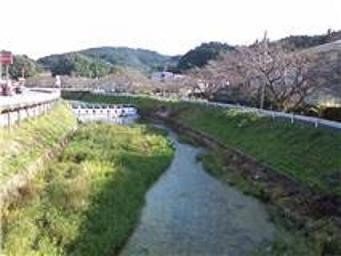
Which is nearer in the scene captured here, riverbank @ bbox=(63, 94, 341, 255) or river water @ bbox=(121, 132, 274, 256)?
river water @ bbox=(121, 132, 274, 256)

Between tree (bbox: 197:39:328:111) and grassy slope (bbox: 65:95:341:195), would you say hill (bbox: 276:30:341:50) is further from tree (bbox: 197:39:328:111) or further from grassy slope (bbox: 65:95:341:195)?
grassy slope (bbox: 65:95:341:195)

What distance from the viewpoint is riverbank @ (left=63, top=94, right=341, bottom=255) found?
66.9 ft

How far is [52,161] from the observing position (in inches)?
1233

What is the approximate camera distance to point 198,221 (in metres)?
22.1

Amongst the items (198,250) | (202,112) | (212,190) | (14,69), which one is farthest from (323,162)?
(14,69)

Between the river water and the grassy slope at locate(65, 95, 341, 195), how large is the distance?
10.0 ft

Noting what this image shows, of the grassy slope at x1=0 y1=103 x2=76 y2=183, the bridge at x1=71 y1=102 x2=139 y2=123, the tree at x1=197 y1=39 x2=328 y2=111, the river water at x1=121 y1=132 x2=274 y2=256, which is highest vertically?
the tree at x1=197 y1=39 x2=328 y2=111

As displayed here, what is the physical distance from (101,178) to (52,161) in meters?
6.14

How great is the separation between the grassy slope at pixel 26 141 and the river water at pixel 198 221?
573 centimetres

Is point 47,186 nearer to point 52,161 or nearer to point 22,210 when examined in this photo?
point 22,210

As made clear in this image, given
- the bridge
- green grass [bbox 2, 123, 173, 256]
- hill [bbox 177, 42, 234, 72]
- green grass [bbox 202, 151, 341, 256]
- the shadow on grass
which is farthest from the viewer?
hill [bbox 177, 42, 234, 72]

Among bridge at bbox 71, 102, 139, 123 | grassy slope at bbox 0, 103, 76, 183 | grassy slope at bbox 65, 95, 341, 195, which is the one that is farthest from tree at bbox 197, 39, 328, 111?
bridge at bbox 71, 102, 139, 123

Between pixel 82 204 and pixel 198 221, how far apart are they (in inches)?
172

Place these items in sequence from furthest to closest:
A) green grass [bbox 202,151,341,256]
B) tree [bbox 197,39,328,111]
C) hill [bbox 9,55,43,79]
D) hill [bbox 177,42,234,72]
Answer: hill [bbox 177,42,234,72], hill [bbox 9,55,43,79], tree [bbox 197,39,328,111], green grass [bbox 202,151,341,256]
